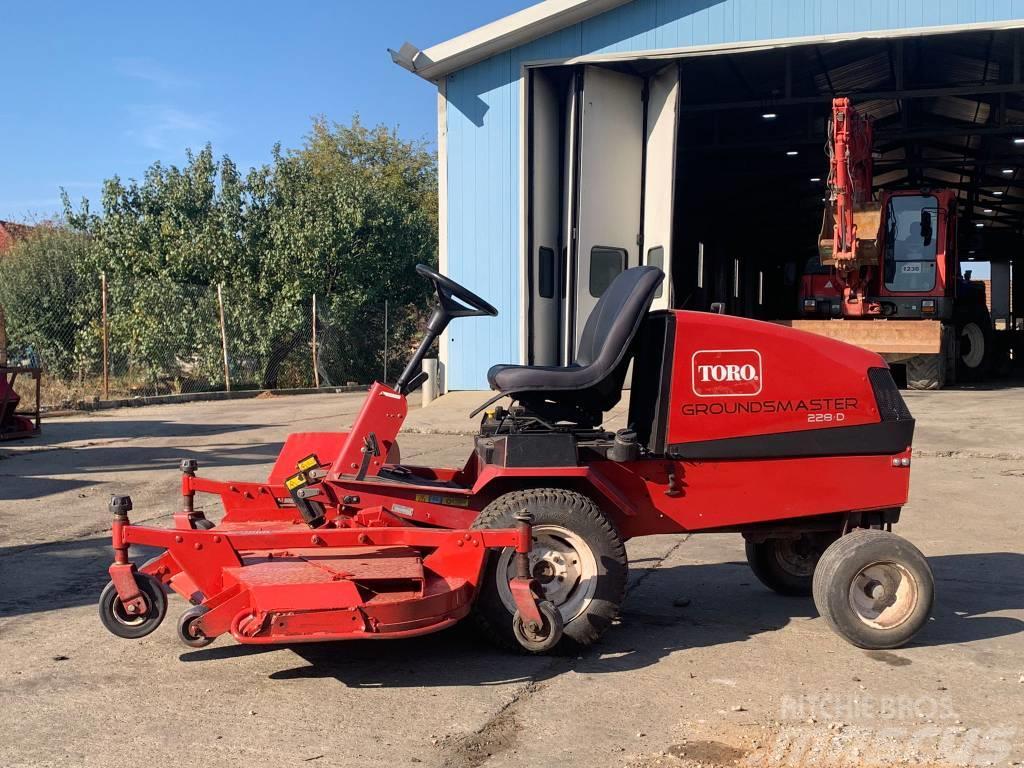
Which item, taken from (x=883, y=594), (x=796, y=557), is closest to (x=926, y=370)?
(x=796, y=557)

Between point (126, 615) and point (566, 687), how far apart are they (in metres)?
1.84

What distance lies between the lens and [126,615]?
4430mm

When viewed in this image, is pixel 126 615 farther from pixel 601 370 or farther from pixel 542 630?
pixel 601 370

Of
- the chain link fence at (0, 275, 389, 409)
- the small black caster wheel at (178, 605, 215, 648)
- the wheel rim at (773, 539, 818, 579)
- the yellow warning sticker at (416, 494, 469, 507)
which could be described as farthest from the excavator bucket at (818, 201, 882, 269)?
the small black caster wheel at (178, 605, 215, 648)

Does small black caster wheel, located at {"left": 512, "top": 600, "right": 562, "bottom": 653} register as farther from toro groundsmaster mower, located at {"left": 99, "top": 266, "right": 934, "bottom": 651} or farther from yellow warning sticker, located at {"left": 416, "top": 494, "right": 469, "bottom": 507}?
yellow warning sticker, located at {"left": 416, "top": 494, "right": 469, "bottom": 507}

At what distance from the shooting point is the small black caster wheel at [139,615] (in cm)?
439

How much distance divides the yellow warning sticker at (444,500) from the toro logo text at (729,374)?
3.99 ft

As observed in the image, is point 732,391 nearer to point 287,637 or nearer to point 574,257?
point 287,637

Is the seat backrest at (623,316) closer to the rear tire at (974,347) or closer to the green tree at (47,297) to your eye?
the rear tire at (974,347)

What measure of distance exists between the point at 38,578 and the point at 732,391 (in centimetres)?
409

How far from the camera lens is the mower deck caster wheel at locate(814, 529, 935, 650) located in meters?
4.84

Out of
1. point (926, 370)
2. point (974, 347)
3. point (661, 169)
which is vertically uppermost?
point (661, 169)

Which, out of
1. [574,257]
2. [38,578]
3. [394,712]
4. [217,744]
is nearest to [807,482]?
[394,712]

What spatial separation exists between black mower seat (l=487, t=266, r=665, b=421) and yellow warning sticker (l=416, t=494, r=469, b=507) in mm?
560
